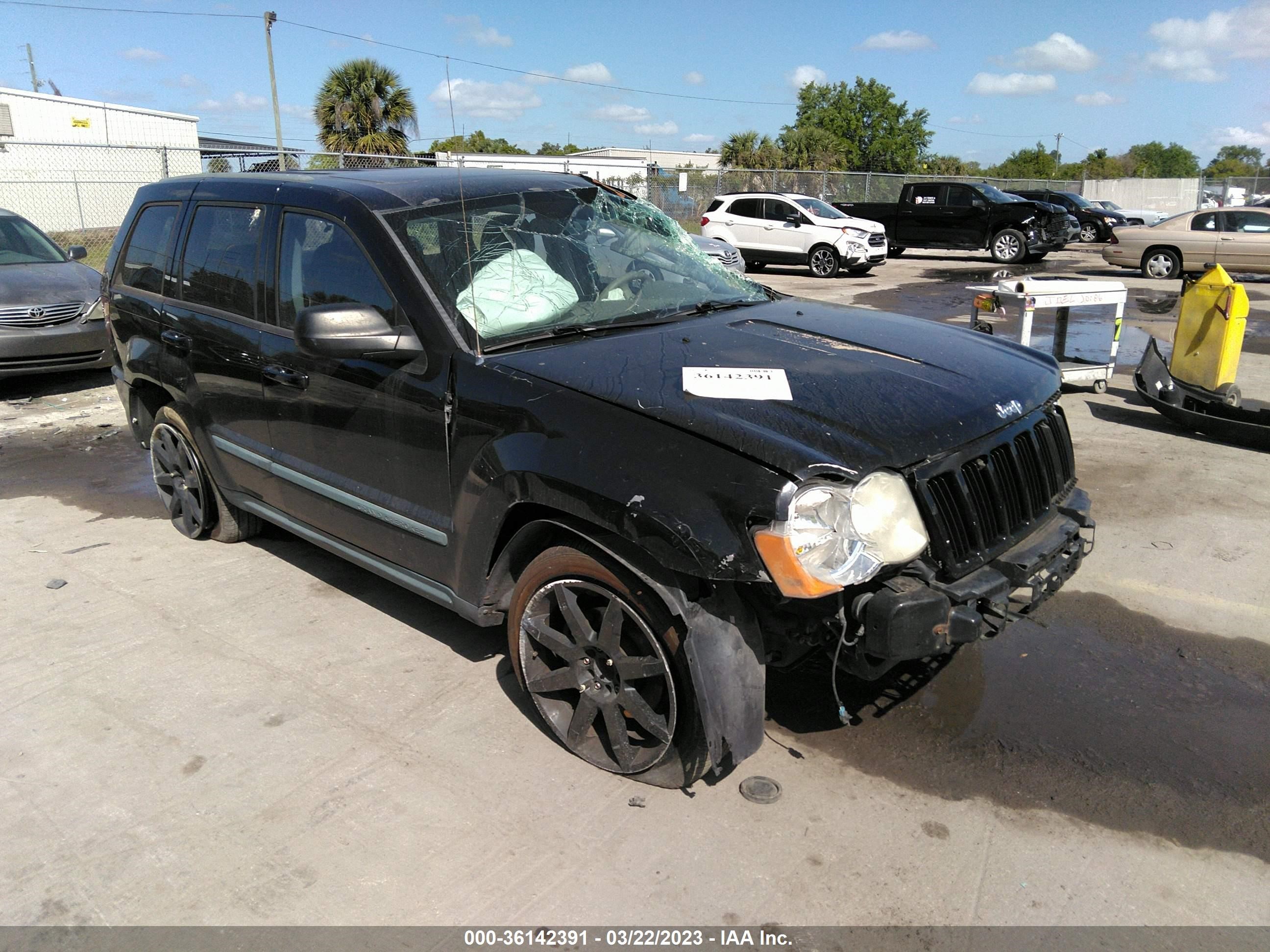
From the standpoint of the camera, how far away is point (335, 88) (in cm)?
3041

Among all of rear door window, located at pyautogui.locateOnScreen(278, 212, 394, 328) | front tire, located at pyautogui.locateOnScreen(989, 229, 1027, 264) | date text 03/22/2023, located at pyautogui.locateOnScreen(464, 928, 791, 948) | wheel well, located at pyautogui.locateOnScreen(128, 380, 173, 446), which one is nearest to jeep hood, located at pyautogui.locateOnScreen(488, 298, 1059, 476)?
rear door window, located at pyautogui.locateOnScreen(278, 212, 394, 328)

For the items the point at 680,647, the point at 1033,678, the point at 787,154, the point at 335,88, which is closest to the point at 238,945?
the point at 680,647

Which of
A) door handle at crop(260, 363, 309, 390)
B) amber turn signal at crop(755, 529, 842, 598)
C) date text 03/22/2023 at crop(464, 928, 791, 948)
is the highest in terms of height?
door handle at crop(260, 363, 309, 390)

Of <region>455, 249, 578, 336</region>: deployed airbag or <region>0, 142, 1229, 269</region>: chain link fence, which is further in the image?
Result: <region>0, 142, 1229, 269</region>: chain link fence

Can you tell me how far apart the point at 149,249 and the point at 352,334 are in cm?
252

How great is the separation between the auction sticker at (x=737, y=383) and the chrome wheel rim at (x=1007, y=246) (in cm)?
2155

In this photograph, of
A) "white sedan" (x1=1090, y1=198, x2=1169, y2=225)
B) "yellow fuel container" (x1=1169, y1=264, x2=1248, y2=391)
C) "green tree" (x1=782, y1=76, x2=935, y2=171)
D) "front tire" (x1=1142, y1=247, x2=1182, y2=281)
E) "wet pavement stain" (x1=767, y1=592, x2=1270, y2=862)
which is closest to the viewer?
"wet pavement stain" (x1=767, y1=592, x2=1270, y2=862)

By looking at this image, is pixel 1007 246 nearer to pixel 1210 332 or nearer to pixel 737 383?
pixel 1210 332

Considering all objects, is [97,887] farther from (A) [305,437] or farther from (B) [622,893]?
(A) [305,437]

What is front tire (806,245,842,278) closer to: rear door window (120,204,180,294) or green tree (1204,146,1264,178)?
rear door window (120,204,180,294)

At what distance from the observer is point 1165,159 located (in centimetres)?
11806

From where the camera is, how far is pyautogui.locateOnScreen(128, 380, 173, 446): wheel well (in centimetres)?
524

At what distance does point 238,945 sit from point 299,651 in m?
1.69

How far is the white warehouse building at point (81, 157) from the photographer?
23.1 m
